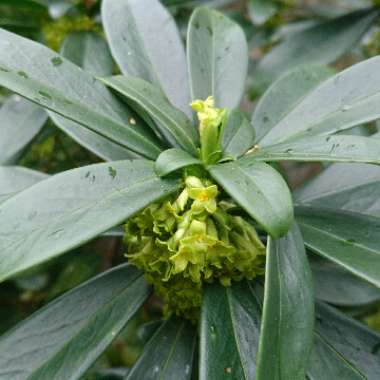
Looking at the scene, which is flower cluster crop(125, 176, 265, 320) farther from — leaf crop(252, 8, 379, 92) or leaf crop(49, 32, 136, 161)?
leaf crop(252, 8, 379, 92)

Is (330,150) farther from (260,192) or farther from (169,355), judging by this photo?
(169,355)

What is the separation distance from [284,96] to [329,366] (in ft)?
1.71

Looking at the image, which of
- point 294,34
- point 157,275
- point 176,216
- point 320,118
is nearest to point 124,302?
point 157,275

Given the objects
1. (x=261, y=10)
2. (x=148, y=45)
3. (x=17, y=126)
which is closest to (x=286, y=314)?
(x=148, y=45)

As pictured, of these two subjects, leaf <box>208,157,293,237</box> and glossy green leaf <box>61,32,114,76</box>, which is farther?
glossy green leaf <box>61,32,114,76</box>

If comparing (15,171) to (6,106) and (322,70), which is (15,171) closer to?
(6,106)

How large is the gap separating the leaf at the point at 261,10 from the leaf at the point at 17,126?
683 millimetres

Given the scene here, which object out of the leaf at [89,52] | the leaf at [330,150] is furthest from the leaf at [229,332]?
the leaf at [89,52]

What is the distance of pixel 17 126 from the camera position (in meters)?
1.27

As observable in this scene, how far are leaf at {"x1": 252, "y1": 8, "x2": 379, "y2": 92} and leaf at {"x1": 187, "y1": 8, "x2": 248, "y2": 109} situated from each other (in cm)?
52

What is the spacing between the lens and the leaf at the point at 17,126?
1.22 m

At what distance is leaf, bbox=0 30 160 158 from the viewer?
83 cm

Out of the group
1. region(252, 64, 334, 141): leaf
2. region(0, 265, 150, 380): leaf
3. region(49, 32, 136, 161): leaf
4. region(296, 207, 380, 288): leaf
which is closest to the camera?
region(296, 207, 380, 288): leaf

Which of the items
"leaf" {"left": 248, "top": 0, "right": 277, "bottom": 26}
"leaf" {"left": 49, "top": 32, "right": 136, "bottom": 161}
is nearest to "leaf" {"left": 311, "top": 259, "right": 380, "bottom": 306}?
"leaf" {"left": 49, "top": 32, "right": 136, "bottom": 161}
